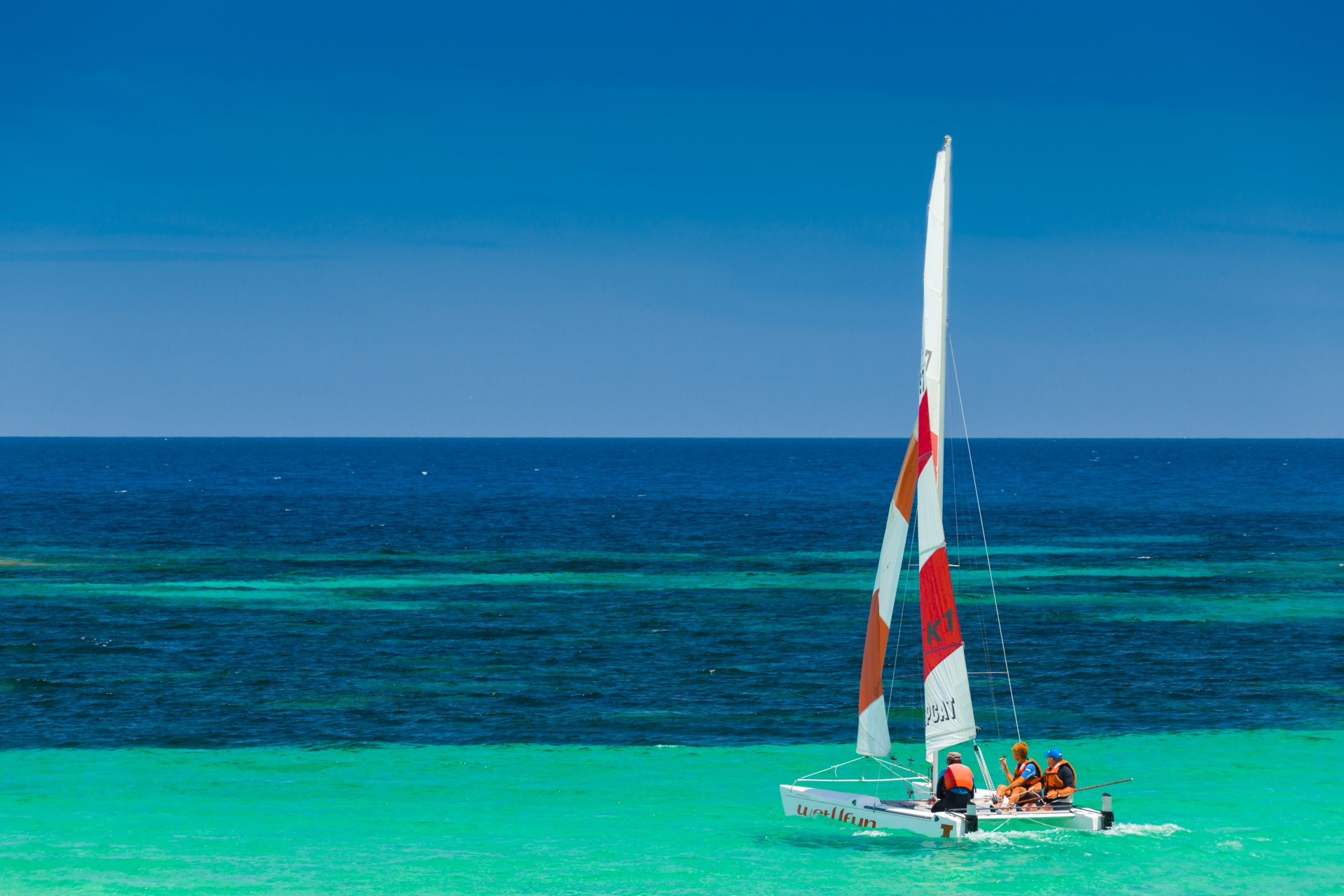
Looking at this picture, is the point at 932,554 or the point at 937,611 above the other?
the point at 932,554

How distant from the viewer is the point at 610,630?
211ft

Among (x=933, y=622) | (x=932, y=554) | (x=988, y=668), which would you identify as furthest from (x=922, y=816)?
(x=988, y=668)

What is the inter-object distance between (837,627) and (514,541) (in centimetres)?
4724

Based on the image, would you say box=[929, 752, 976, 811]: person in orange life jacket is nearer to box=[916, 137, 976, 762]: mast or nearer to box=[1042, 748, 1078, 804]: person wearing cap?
box=[916, 137, 976, 762]: mast

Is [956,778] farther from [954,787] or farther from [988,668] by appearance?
[988,668]

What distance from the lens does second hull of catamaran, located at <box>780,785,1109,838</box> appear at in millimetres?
27766

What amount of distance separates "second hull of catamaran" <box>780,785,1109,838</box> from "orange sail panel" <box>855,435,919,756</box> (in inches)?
53.5

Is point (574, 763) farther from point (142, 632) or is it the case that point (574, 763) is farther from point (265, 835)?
point (142, 632)

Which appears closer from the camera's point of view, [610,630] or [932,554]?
[932,554]

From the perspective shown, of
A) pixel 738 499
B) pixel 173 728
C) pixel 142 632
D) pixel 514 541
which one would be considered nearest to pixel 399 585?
pixel 142 632

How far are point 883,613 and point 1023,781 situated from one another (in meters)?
4.70

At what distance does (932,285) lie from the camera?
26.6 meters

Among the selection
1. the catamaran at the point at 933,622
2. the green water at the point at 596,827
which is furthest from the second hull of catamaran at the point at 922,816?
the green water at the point at 596,827

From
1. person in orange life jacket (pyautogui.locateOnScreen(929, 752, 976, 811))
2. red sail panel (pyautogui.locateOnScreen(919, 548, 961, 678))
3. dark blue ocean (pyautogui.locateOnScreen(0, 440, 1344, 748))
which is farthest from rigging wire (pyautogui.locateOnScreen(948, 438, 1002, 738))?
person in orange life jacket (pyautogui.locateOnScreen(929, 752, 976, 811))
